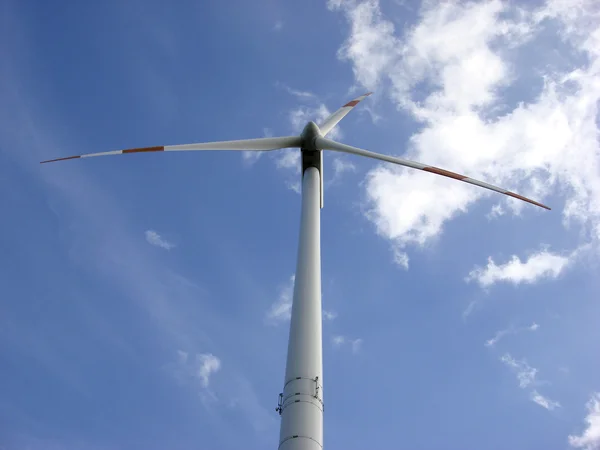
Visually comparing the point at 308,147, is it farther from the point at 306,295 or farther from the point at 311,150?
the point at 306,295

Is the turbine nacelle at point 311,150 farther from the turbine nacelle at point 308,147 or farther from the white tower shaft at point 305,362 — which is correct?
the white tower shaft at point 305,362

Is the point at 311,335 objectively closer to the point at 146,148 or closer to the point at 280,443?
the point at 280,443

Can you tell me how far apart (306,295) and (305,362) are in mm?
2987

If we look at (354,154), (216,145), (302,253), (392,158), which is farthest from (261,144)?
(302,253)

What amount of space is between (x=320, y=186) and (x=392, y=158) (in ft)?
12.8

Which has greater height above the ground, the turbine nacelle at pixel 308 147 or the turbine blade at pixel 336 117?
the turbine blade at pixel 336 117

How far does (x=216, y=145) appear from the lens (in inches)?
1218

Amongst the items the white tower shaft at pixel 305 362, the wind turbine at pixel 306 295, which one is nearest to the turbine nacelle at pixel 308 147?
the wind turbine at pixel 306 295

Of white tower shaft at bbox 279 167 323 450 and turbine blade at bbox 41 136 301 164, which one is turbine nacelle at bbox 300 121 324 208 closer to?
turbine blade at bbox 41 136 301 164

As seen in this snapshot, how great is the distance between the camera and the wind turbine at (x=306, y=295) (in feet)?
61.1

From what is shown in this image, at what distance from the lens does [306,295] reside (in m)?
22.2

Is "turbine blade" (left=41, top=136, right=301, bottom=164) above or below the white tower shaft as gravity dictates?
above

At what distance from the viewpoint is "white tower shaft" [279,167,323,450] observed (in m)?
18.3

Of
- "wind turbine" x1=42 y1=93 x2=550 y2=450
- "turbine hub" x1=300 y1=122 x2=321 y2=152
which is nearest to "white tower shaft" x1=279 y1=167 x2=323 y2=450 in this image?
"wind turbine" x1=42 y1=93 x2=550 y2=450
